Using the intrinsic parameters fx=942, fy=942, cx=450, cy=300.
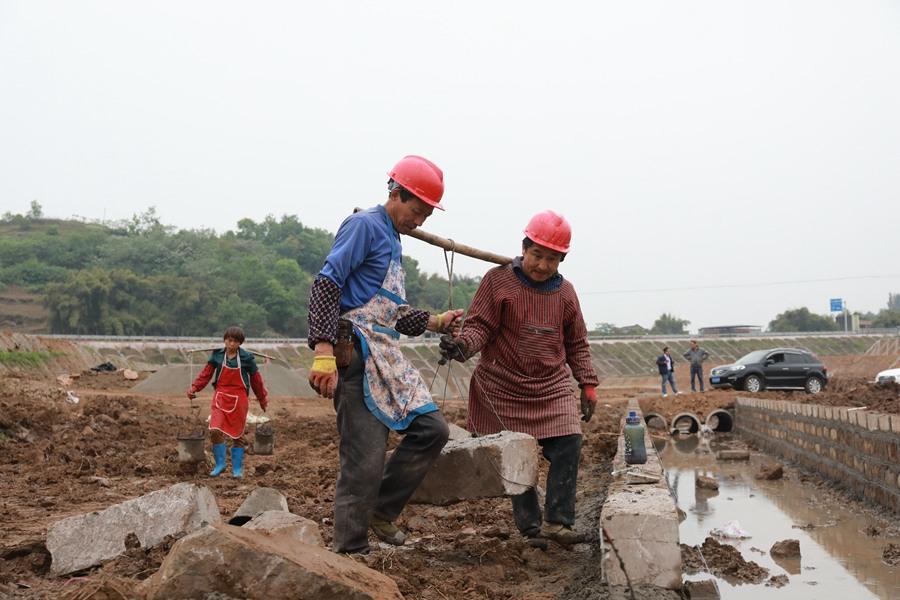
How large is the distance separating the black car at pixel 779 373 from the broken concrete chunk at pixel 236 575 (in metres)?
23.5

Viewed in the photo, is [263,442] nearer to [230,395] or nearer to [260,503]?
[230,395]

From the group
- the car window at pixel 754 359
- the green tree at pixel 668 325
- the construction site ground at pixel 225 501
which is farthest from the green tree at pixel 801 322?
the construction site ground at pixel 225 501

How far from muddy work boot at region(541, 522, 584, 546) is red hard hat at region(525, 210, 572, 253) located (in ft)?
4.79

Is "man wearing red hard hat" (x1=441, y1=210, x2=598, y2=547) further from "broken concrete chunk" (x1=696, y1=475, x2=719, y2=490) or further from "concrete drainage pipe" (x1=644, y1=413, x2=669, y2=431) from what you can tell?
"concrete drainage pipe" (x1=644, y1=413, x2=669, y2=431)

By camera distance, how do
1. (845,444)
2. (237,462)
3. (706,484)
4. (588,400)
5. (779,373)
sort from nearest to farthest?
(588,400)
(237,462)
(845,444)
(706,484)
(779,373)

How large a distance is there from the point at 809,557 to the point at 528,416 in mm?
2623

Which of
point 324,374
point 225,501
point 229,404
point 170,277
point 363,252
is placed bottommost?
point 225,501

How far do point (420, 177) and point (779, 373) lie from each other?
2263 centimetres

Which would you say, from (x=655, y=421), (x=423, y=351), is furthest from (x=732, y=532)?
(x=423, y=351)

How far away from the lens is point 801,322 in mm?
88188

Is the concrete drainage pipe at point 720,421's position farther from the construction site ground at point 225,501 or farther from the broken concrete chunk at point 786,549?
the broken concrete chunk at point 786,549

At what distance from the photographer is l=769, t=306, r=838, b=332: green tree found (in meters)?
88.2

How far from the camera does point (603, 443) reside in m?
10.8

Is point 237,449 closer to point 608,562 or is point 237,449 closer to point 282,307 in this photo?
point 608,562
